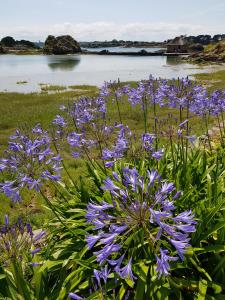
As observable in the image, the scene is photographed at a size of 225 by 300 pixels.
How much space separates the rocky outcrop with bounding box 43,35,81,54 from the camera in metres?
166

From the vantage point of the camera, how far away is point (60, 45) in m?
167

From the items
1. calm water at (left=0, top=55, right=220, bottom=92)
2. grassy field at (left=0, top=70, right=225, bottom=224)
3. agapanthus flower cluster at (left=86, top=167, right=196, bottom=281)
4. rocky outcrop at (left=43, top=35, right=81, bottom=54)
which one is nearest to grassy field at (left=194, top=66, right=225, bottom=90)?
calm water at (left=0, top=55, right=220, bottom=92)

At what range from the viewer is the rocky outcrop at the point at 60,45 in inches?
6535

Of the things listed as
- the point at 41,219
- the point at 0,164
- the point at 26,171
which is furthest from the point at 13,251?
the point at 41,219

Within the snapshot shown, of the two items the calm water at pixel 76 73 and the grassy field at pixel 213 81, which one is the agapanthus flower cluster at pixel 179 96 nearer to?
the grassy field at pixel 213 81

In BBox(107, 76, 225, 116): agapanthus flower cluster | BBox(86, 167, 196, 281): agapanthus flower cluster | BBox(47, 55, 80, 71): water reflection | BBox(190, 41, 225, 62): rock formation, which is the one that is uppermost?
BBox(107, 76, 225, 116): agapanthus flower cluster

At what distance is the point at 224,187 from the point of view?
5.83 meters

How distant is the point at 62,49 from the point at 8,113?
488 ft

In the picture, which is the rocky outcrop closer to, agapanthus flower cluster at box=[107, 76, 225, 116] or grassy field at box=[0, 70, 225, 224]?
grassy field at box=[0, 70, 225, 224]

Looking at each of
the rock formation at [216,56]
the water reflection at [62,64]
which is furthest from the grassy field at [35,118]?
the rock formation at [216,56]

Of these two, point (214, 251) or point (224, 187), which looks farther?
point (224, 187)

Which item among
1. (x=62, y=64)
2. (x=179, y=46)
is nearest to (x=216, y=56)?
(x=62, y=64)

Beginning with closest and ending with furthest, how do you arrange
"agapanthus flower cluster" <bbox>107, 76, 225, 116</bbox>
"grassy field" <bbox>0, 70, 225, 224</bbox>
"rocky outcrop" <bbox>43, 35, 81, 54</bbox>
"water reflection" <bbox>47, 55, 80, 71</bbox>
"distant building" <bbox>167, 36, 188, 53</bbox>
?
"agapanthus flower cluster" <bbox>107, 76, 225, 116</bbox> < "grassy field" <bbox>0, 70, 225, 224</bbox> < "water reflection" <bbox>47, 55, 80, 71</bbox> < "distant building" <bbox>167, 36, 188, 53</bbox> < "rocky outcrop" <bbox>43, 35, 81, 54</bbox>

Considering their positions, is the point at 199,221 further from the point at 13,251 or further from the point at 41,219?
the point at 41,219
